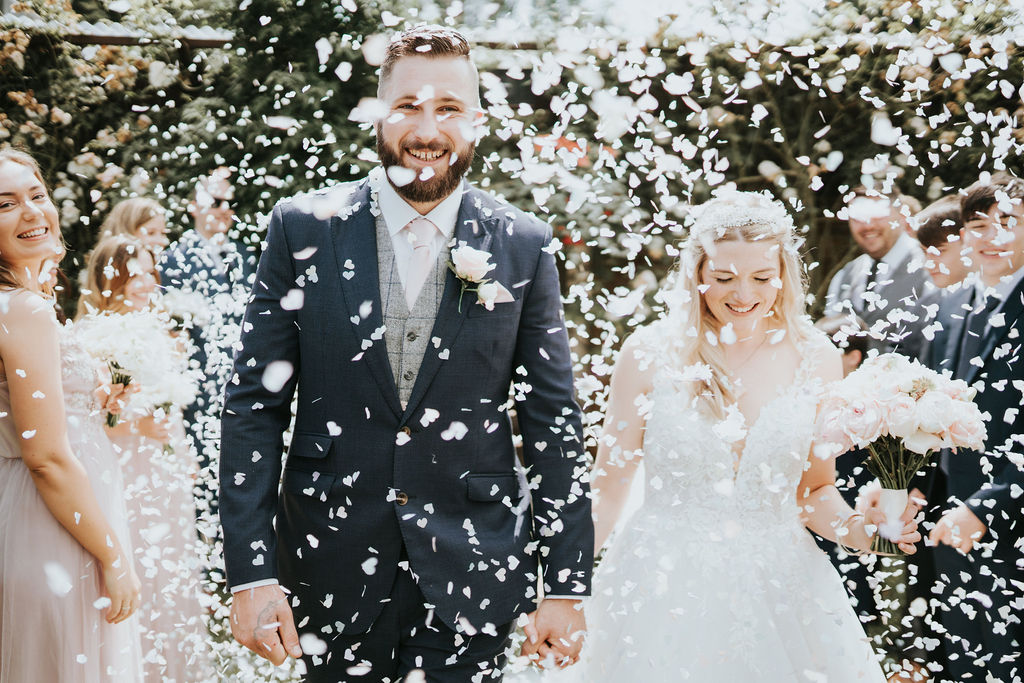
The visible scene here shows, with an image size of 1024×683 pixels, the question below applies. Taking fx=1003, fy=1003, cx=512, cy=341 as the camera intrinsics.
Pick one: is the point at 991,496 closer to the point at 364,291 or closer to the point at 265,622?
the point at 364,291

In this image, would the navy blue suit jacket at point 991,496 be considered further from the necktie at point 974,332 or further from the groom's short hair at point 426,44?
the groom's short hair at point 426,44

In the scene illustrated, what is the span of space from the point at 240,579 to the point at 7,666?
99 centimetres

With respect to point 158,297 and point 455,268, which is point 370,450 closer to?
point 455,268

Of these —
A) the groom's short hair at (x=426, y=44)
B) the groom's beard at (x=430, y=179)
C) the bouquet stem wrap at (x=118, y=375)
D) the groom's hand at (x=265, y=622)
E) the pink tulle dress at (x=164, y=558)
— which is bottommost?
the pink tulle dress at (x=164, y=558)

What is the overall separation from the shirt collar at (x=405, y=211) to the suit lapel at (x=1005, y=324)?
88.0 inches

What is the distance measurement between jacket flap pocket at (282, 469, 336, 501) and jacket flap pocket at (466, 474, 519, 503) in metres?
0.34

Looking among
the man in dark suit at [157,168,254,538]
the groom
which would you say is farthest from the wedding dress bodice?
the man in dark suit at [157,168,254,538]

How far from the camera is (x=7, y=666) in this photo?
283 cm

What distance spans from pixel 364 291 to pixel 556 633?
0.97 m

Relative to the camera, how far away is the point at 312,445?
2.47m

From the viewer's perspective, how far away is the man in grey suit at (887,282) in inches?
168

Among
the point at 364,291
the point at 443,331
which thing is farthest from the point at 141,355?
the point at 443,331

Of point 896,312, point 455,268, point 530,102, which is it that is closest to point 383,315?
point 455,268

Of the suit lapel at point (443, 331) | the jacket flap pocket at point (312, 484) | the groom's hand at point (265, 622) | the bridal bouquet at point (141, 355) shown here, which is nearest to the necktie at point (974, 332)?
the suit lapel at point (443, 331)
